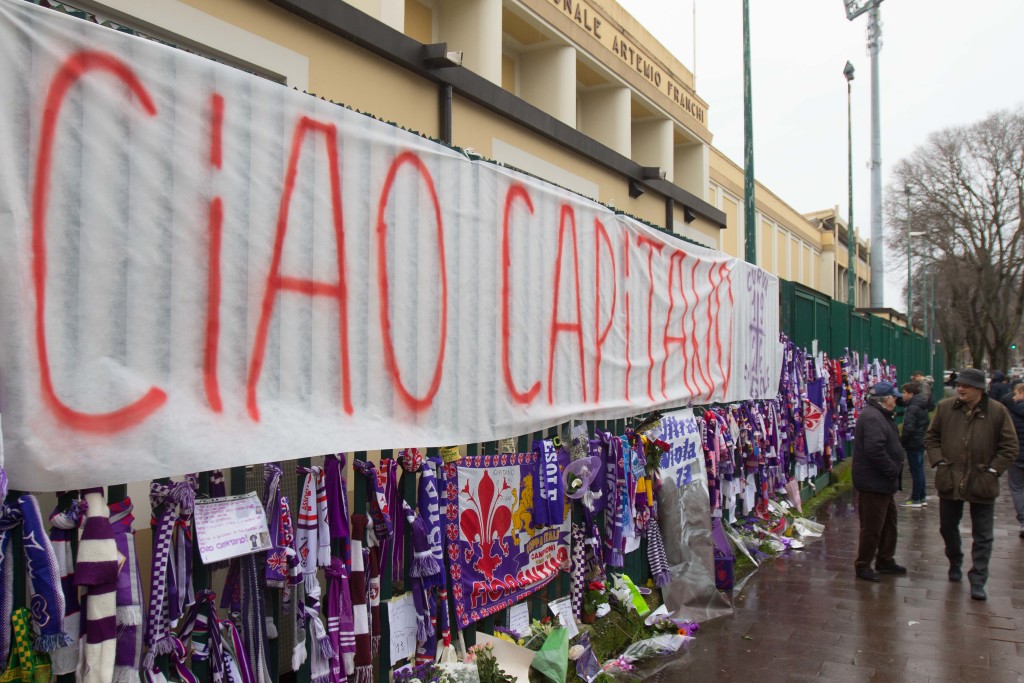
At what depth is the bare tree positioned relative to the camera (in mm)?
39625

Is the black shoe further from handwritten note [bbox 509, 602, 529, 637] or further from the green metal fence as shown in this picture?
handwritten note [bbox 509, 602, 529, 637]

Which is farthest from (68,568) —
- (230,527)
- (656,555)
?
(656,555)

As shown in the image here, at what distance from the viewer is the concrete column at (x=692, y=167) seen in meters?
18.9

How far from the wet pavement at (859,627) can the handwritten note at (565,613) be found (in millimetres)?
598

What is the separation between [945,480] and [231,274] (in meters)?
6.42

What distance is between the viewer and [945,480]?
275 inches

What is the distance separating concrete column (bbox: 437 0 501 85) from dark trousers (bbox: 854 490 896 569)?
6.42 meters

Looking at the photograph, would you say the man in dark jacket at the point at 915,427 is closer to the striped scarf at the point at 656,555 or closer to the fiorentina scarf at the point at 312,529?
the striped scarf at the point at 656,555

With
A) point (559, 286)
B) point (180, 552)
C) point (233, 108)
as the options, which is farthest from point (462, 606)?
point (233, 108)

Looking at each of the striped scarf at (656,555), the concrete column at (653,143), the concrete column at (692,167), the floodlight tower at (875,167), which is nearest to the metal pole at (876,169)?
the floodlight tower at (875,167)

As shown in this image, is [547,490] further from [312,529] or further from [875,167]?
[875,167]

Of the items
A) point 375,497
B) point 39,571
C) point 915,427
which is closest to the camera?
point 39,571

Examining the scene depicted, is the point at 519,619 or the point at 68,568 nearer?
the point at 68,568

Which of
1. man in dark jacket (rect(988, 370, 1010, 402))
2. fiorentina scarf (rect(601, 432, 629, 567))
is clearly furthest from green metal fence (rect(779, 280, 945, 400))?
fiorentina scarf (rect(601, 432, 629, 567))
